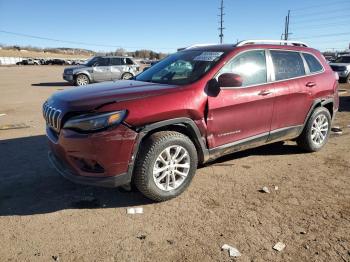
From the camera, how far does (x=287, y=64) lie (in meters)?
5.38

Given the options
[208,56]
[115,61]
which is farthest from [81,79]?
[208,56]

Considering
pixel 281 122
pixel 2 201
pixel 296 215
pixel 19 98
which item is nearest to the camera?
pixel 296 215

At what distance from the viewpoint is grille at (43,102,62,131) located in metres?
3.90

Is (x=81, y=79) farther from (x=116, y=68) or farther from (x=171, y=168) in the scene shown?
(x=171, y=168)

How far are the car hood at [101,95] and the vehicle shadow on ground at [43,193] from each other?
1104 mm

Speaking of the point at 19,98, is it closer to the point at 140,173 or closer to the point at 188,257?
the point at 140,173

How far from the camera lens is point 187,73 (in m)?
4.70

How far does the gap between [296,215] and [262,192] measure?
0.66m

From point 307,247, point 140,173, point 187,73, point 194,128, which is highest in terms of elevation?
point 187,73

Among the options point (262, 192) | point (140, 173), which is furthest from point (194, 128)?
point (262, 192)

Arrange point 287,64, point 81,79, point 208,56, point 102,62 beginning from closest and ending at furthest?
1. point 208,56
2. point 287,64
3. point 81,79
4. point 102,62

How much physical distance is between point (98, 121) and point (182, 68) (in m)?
1.75

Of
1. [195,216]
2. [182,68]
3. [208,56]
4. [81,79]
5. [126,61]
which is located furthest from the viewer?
[126,61]

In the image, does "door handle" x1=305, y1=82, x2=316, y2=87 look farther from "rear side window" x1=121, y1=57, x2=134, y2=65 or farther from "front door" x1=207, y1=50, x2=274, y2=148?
"rear side window" x1=121, y1=57, x2=134, y2=65
